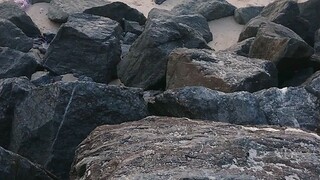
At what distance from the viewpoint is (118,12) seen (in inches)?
295

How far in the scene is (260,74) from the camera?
197 inches

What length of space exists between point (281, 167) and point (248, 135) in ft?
1.12

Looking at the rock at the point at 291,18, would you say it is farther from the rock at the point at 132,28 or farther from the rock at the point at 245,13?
the rock at the point at 132,28

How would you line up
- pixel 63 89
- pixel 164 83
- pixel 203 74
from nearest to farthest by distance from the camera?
1. pixel 63 89
2. pixel 203 74
3. pixel 164 83

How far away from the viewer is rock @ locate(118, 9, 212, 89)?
5.81m

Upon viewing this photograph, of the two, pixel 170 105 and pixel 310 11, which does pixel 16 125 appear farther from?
pixel 310 11

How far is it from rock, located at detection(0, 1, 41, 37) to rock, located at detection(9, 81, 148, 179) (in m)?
2.99

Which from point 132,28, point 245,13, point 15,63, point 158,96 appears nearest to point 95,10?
point 132,28

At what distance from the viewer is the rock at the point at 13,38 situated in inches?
259

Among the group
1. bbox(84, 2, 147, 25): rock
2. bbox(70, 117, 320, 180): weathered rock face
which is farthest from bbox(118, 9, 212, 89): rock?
bbox(70, 117, 320, 180): weathered rock face

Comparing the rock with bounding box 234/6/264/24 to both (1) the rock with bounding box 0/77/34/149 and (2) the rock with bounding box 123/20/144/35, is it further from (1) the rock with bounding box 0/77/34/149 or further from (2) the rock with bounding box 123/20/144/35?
(1) the rock with bounding box 0/77/34/149

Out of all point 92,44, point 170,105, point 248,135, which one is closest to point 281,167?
point 248,135

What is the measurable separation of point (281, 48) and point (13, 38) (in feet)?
9.25

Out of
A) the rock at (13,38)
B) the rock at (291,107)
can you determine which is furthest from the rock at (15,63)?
the rock at (291,107)
